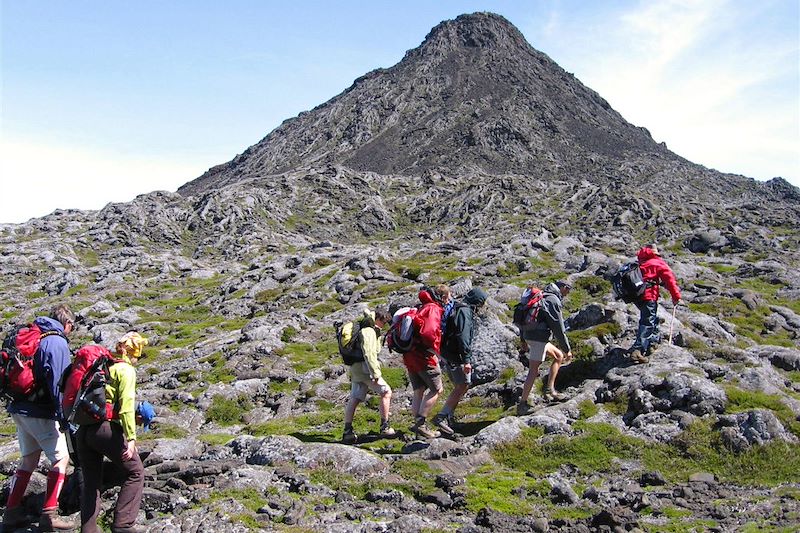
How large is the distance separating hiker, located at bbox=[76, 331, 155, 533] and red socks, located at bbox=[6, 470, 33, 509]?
1.73 meters

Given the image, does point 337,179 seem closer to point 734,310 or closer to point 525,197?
point 525,197

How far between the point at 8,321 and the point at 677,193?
158 metres

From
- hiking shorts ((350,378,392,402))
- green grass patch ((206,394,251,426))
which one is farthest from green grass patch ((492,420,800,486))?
green grass patch ((206,394,251,426))

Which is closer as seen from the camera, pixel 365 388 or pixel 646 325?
pixel 365 388

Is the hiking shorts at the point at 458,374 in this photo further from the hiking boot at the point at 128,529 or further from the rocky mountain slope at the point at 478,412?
the hiking boot at the point at 128,529

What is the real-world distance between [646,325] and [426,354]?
7.88 m

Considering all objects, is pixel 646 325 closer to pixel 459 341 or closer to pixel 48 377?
pixel 459 341

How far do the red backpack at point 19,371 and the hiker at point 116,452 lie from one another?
1489 millimetres

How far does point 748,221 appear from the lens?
349 ft

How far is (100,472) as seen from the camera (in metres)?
9.57

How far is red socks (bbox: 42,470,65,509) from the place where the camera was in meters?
9.95

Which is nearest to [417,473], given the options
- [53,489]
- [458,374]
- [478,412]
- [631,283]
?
[458,374]

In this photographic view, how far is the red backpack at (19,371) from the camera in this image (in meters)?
10.0

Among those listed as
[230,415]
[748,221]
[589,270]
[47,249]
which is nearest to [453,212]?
[748,221]
